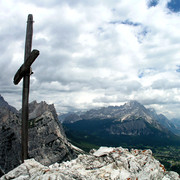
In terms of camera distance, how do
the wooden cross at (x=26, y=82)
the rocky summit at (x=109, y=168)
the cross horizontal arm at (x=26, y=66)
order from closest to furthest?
the cross horizontal arm at (x=26, y=66) → the wooden cross at (x=26, y=82) → the rocky summit at (x=109, y=168)

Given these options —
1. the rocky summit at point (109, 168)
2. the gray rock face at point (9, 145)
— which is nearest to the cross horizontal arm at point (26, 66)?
the rocky summit at point (109, 168)

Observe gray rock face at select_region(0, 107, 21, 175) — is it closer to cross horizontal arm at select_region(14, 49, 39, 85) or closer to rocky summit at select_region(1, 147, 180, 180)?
rocky summit at select_region(1, 147, 180, 180)

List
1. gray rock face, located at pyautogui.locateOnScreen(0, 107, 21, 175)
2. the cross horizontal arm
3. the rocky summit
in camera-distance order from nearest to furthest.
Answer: the cross horizontal arm < the rocky summit < gray rock face, located at pyautogui.locateOnScreen(0, 107, 21, 175)

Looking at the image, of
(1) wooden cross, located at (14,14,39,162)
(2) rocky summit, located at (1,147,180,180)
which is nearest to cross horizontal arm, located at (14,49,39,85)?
(1) wooden cross, located at (14,14,39,162)

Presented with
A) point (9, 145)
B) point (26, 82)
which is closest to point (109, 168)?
point (26, 82)

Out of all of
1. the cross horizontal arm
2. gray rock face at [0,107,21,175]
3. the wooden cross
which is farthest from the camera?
gray rock face at [0,107,21,175]

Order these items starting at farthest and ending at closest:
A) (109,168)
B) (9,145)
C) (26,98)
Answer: (9,145) < (109,168) < (26,98)

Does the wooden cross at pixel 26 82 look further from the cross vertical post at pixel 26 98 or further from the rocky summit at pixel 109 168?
the rocky summit at pixel 109 168

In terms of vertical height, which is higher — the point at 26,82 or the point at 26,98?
the point at 26,82

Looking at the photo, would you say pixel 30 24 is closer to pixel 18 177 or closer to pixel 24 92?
pixel 24 92

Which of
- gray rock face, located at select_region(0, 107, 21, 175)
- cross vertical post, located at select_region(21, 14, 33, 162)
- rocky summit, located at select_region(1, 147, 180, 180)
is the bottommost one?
gray rock face, located at select_region(0, 107, 21, 175)

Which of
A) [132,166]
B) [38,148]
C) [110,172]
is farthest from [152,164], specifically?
[38,148]

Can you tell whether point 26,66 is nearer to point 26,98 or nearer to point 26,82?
point 26,82

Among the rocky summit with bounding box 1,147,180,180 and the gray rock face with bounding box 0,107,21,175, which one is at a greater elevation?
the rocky summit with bounding box 1,147,180,180
